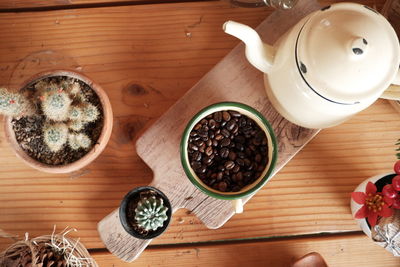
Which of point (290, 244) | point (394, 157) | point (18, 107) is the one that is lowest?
point (290, 244)

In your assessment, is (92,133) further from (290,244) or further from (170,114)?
(290,244)

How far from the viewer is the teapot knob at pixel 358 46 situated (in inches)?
20.9

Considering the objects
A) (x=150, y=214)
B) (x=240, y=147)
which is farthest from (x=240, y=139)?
(x=150, y=214)

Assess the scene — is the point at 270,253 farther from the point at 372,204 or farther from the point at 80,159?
the point at 80,159

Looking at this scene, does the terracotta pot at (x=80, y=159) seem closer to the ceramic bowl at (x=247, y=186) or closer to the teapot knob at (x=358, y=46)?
the ceramic bowl at (x=247, y=186)

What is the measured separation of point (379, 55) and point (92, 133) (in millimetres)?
529

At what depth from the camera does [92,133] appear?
30.2 inches

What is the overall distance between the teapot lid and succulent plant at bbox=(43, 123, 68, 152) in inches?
17.4

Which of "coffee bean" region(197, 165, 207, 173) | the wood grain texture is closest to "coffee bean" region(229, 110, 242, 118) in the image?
"coffee bean" region(197, 165, 207, 173)

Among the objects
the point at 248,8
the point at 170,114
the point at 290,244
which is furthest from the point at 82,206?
the point at 248,8

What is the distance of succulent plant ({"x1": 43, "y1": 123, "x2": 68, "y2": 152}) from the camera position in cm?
71

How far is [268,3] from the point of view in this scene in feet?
2.64

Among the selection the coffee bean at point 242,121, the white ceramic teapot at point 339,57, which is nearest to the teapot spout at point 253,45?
the white ceramic teapot at point 339,57

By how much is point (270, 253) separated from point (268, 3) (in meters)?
0.53
